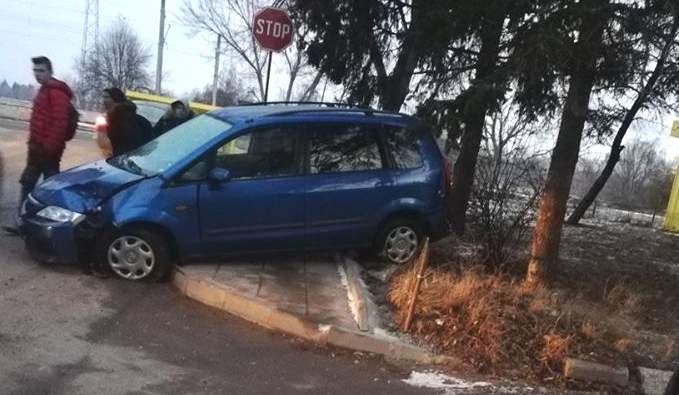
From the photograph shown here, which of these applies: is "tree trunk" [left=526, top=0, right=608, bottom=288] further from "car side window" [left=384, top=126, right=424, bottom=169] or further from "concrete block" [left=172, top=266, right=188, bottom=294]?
"concrete block" [left=172, top=266, right=188, bottom=294]

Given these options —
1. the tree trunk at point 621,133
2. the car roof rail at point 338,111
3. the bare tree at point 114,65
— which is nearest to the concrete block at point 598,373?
the tree trunk at point 621,133

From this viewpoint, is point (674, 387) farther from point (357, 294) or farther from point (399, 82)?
point (399, 82)

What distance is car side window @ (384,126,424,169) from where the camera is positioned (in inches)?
320

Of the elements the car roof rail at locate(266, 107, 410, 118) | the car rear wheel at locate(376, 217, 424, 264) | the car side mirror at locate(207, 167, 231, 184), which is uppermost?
the car roof rail at locate(266, 107, 410, 118)

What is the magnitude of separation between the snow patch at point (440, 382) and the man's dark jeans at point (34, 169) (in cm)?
496

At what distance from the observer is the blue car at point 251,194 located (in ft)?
22.8

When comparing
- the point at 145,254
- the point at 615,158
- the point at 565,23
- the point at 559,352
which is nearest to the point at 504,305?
the point at 559,352

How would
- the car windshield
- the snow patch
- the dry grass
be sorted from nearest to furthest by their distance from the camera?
the snow patch, the dry grass, the car windshield

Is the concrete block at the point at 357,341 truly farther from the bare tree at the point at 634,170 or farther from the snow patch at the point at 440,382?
the bare tree at the point at 634,170

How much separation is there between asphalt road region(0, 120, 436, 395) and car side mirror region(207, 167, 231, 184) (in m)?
1.11

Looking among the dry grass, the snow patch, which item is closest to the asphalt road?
the snow patch

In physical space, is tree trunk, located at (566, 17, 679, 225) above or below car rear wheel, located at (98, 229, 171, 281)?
above

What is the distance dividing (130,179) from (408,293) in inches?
113

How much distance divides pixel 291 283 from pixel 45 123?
11.0 ft
